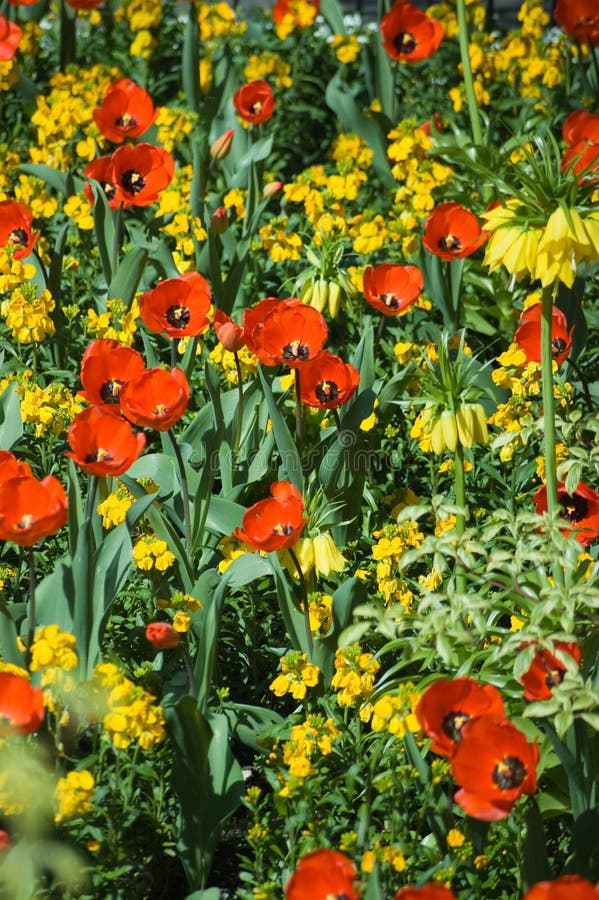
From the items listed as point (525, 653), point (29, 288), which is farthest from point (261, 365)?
point (525, 653)

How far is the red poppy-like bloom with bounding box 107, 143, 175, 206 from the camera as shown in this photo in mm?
3023

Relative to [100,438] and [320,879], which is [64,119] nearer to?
[100,438]

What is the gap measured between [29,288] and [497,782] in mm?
1608

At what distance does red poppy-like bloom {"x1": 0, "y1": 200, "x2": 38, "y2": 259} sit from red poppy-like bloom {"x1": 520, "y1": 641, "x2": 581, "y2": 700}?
1665mm

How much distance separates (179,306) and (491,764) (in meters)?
1.30

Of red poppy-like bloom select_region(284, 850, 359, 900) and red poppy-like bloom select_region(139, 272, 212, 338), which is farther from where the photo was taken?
red poppy-like bloom select_region(139, 272, 212, 338)

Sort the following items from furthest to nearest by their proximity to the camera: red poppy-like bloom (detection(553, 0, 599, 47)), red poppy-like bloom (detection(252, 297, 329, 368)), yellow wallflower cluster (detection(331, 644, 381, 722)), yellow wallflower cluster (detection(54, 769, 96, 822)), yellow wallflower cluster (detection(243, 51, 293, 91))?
yellow wallflower cluster (detection(243, 51, 293, 91))
red poppy-like bloom (detection(553, 0, 599, 47))
red poppy-like bloom (detection(252, 297, 329, 368))
yellow wallflower cluster (detection(331, 644, 381, 722))
yellow wallflower cluster (detection(54, 769, 96, 822))

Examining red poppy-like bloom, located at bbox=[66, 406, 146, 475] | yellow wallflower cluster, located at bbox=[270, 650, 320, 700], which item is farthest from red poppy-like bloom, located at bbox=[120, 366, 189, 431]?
yellow wallflower cluster, located at bbox=[270, 650, 320, 700]

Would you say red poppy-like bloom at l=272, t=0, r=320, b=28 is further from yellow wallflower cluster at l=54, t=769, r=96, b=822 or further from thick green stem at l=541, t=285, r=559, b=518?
yellow wallflower cluster at l=54, t=769, r=96, b=822

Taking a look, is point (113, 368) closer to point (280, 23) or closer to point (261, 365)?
point (261, 365)

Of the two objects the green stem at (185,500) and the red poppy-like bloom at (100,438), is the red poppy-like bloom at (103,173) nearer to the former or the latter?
the green stem at (185,500)

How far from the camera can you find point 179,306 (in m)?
2.69

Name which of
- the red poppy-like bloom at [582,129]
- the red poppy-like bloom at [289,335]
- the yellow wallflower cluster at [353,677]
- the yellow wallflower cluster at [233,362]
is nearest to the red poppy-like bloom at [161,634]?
the yellow wallflower cluster at [353,677]

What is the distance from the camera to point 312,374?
8.33 ft
